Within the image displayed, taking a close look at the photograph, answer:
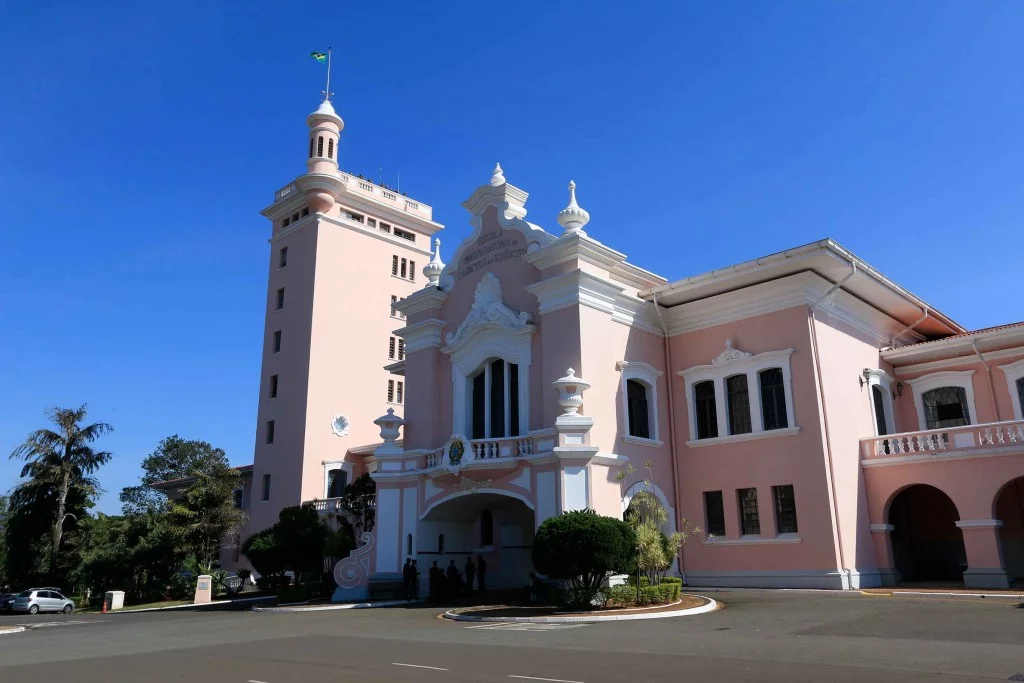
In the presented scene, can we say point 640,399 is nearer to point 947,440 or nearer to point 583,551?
point 583,551

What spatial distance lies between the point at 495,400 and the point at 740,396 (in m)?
7.49

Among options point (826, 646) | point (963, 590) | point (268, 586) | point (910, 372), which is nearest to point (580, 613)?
point (826, 646)

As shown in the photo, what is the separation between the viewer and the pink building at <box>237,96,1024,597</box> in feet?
69.8

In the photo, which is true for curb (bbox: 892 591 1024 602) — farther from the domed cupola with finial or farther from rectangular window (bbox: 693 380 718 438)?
the domed cupola with finial

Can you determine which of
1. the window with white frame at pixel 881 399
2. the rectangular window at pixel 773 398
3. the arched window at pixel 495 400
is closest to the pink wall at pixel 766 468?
the rectangular window at pixel 773 398

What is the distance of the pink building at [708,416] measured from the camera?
21281 mm

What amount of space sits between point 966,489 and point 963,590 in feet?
9.28

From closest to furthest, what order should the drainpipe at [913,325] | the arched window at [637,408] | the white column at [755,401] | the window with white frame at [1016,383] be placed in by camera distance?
the white column at [755,401], the window with white frame at [1016,383], the arched window at [637,408], the drainpipe at [913,325]

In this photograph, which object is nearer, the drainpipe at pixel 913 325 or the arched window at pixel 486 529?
the drainpipe at pixel 913 325

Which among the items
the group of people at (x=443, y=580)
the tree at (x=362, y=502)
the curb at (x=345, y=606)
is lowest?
the curb at (x=345, y=606)

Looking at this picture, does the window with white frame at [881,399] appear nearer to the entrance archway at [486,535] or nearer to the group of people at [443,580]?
the entrance archway at [486,535]

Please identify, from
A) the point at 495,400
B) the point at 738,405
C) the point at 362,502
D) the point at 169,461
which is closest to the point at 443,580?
the point at 495,400

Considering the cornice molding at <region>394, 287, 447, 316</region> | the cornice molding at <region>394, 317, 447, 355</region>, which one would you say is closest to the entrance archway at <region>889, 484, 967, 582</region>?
the cornice molding at <region>394, 317, 447, 355</region>

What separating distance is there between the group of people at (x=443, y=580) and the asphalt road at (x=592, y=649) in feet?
16.7
